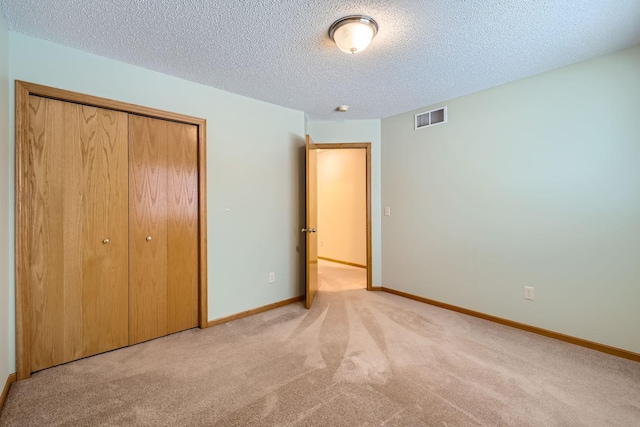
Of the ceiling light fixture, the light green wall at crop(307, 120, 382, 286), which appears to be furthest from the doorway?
the ceiling light fixture

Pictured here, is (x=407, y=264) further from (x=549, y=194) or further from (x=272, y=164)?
(x=272, y=164)

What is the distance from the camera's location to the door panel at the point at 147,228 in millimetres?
2379

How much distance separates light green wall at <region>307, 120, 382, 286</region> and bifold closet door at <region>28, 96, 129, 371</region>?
240 centimetres

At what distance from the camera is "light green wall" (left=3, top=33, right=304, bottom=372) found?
2.14 metres

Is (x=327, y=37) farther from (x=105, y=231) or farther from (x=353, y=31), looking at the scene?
(x=105, y=231)

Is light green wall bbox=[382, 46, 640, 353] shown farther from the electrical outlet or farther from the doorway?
the doorway

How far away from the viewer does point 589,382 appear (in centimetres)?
185

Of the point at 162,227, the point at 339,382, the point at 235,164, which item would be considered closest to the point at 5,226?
the point at 162,227

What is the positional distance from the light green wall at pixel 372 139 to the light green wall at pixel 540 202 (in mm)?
479

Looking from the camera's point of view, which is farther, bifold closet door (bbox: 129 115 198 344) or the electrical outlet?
the electrical outlet

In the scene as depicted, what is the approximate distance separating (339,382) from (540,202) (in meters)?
2.34

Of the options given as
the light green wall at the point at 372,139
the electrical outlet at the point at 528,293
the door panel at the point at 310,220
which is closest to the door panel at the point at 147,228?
the door panel at the point at 310,220

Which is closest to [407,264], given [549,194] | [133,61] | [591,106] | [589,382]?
[549,194]

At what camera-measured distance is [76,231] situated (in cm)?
214
